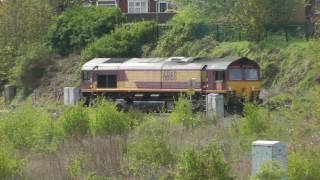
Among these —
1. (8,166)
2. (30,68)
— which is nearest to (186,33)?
(30,68)

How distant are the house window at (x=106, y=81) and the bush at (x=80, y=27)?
936cm

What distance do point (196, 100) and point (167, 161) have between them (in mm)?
23182

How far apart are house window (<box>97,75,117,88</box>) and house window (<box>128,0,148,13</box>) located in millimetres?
18666

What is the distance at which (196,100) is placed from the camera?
39.4 meters

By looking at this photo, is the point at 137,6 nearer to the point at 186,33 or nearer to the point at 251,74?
the point at 186,33

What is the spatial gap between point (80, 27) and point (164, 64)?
43.5 feet

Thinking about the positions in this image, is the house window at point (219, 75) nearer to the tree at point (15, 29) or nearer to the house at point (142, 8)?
the house at point (142, 8)

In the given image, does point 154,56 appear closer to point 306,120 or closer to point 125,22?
point 125,22

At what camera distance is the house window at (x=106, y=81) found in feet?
141

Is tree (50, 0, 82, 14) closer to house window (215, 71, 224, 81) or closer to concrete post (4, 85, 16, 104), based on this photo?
concrete post (4, 85, 16, 104)

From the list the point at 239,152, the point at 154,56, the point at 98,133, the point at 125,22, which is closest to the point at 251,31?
the point at 154,56

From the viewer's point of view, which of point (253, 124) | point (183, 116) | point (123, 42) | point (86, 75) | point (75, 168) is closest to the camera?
point (75, 168)

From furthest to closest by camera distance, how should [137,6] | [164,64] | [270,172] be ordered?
1. [137,6]
2. [164,64]
3. [270,172]

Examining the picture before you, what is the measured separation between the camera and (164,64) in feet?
137
